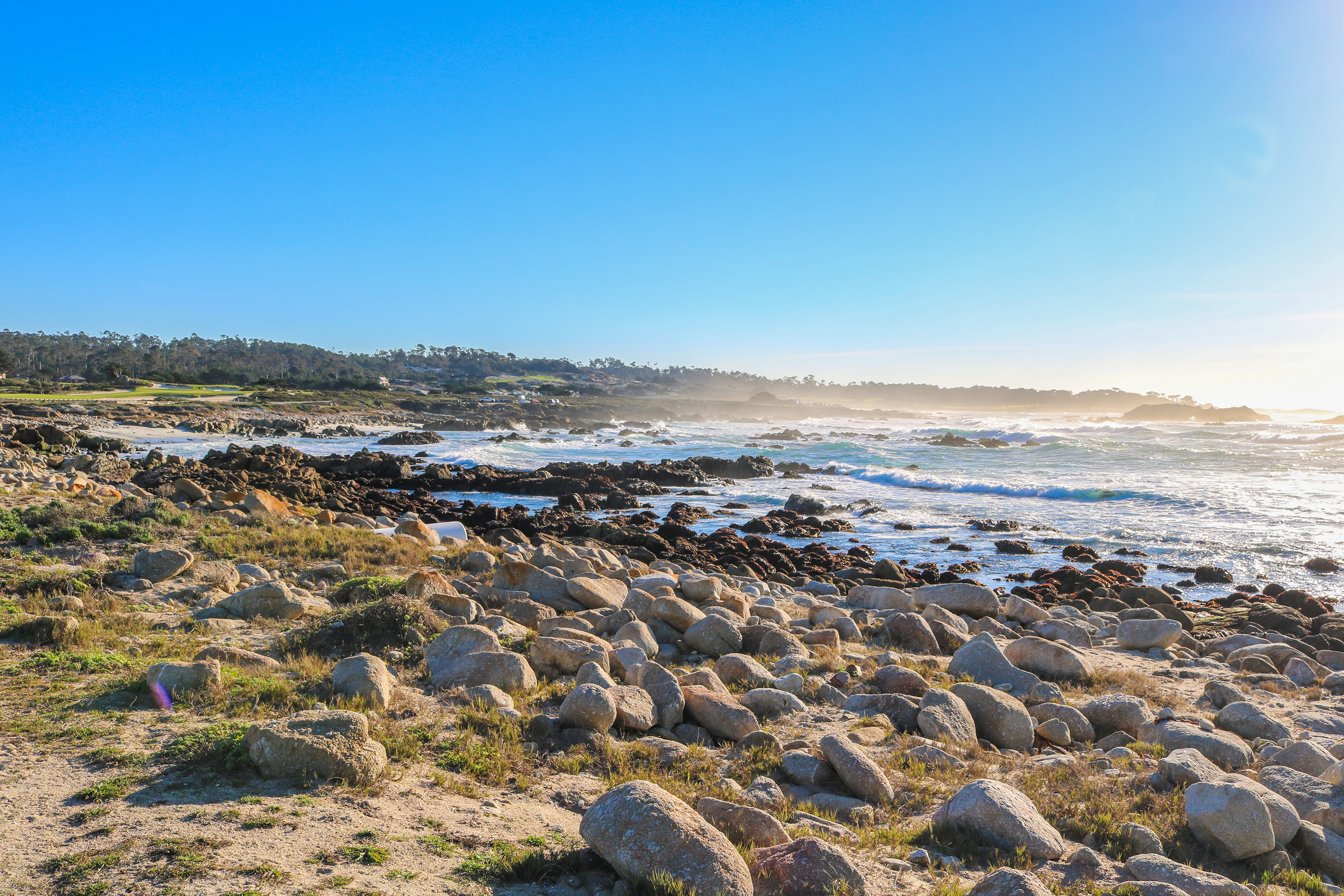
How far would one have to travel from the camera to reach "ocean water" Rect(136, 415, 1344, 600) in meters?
17.7

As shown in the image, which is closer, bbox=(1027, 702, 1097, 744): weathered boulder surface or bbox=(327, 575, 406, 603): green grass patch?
bbox=(1027, 702, 1097, 744): weathered boulder surface

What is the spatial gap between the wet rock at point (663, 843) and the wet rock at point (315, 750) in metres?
1.43

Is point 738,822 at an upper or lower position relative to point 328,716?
lower

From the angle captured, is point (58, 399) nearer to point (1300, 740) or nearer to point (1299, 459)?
point (1300, 740)

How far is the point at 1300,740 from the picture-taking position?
18.5ft

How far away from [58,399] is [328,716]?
62023 mm

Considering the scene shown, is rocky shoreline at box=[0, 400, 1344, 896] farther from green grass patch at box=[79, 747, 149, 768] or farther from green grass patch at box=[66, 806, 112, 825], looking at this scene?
green grass patch at box=[66, 806, 112, 825]

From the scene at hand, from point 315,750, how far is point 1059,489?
29.3 m

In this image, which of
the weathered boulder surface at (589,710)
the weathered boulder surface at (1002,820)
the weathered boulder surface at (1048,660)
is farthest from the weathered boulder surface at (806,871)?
the weathered boulder surface at (1048,660)

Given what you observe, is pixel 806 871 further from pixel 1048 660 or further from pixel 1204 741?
pixel 1048 660

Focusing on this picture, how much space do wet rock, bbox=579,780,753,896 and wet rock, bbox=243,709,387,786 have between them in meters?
1.43

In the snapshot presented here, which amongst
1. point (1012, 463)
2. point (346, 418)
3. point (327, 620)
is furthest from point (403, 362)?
point (327, 620)

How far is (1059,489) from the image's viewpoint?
2784 cm

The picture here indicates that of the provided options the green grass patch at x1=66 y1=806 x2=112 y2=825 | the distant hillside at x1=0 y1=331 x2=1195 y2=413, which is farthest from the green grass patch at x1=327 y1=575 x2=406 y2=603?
the distant hillside at x1=0 y1=331 x2=1195 y2=413
